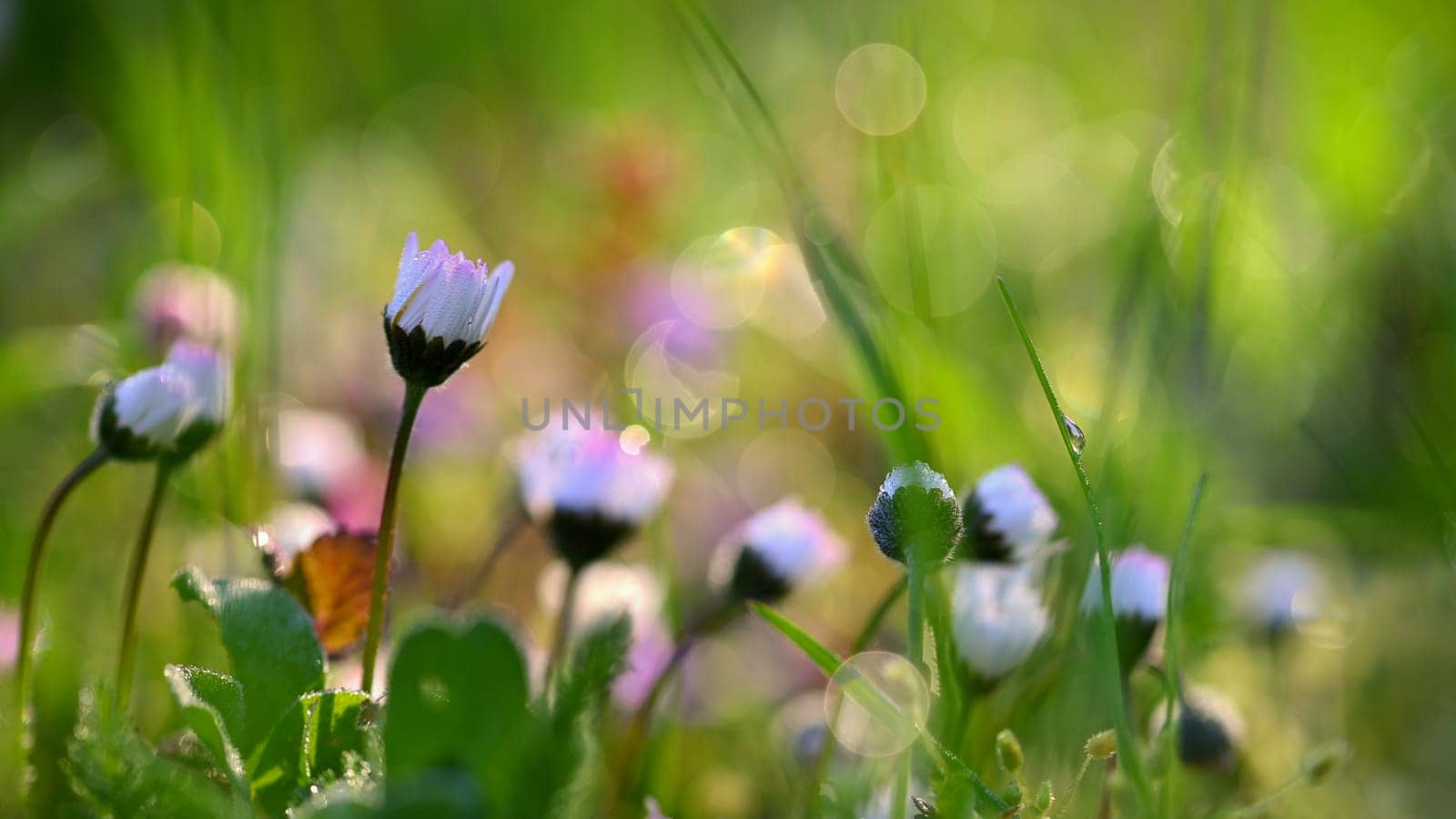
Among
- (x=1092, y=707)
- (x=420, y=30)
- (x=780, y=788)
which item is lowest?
(x=780, y=788)

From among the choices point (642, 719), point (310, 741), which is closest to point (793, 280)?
point (642, 719)

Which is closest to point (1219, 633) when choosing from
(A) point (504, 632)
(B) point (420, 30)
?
(A) point (504, 632)

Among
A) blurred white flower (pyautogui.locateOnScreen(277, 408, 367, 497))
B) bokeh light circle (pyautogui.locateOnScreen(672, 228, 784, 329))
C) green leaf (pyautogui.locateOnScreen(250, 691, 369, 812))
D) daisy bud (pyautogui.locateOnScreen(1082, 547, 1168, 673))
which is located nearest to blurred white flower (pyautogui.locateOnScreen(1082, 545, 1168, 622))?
daisy bud (pyautogui.locateOnScreen(1082, 547, 1168, 673))

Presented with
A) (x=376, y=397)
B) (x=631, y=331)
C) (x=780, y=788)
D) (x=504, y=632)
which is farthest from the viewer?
(x=631, y=331)

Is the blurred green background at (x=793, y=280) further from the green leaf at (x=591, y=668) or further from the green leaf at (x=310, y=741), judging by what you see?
the green leaf at (x=591, y=668)

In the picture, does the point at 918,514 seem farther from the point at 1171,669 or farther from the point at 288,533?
the point at 288,533

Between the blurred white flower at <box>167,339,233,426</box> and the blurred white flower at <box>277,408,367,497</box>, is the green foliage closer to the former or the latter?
the blurred white flower at <box>167,339,233,426</box>

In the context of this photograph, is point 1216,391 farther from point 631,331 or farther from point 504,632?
point 504,632
